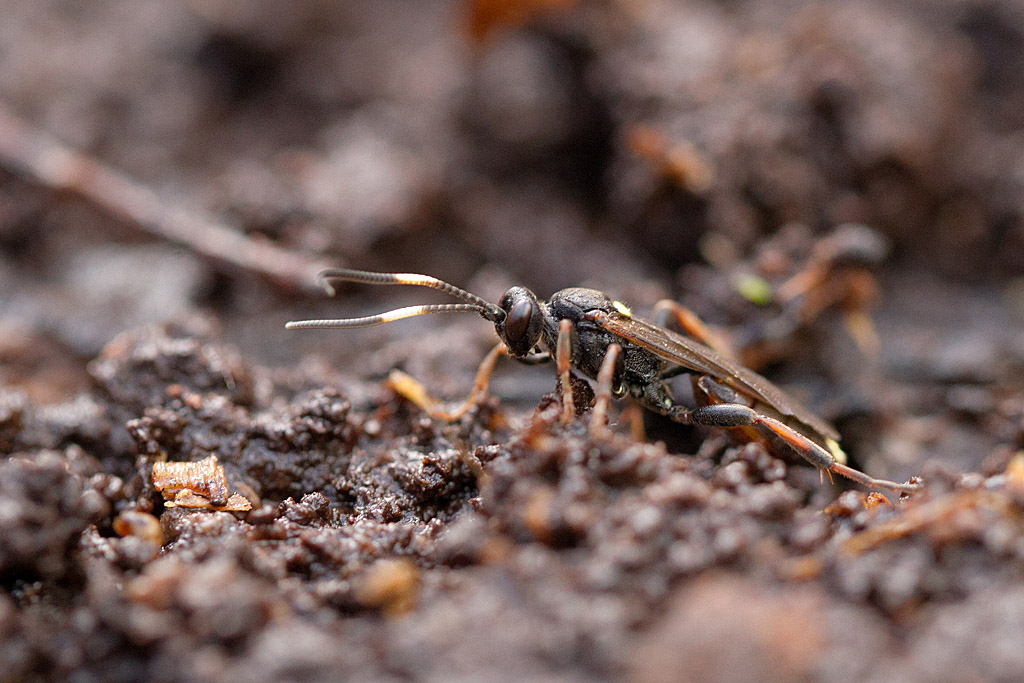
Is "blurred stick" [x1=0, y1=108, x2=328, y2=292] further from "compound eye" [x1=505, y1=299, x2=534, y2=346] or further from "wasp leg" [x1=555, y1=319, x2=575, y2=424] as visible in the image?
"wasp leg" [x1=555, y1=319, x2=575, y2=424]

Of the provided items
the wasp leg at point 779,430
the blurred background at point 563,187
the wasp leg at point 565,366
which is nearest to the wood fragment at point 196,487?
the blurred background at point 563,187

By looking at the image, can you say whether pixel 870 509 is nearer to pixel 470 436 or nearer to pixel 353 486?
pixel 470 436

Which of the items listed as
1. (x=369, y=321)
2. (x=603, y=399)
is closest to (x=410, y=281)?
(x=369, y=321)

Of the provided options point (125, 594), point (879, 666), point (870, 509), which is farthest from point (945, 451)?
point (125, 594)

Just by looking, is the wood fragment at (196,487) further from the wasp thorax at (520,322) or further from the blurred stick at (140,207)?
the blurred stick at (140,207)

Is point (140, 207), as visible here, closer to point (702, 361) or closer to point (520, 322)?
point (520, 322)

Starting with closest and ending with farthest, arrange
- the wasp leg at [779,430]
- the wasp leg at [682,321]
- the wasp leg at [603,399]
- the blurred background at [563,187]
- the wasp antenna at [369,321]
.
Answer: the wasp leg at [603,399]
the wasp antenna at [369,321]
the wasp leg at [779,430]
the wasp leg at [682,321]
the blurred background at [563,187]

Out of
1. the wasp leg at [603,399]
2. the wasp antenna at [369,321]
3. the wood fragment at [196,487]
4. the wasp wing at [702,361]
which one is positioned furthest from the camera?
the wasp wing at [702,361]
